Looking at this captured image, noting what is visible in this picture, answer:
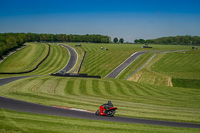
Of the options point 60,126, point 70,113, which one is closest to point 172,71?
point 70,113

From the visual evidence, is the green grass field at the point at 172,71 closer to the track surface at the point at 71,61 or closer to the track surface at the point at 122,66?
the track surface at the point at 122,66

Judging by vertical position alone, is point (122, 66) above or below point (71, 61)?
below

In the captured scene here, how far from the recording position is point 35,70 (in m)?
85.6

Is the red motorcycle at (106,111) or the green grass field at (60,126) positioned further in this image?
the red motorcycle at (106,111)

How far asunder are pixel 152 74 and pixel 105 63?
28.6 metres

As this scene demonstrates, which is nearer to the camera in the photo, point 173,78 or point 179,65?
point 173,78

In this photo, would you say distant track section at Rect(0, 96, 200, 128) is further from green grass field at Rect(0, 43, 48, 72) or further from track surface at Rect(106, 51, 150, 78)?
green grass field at Rect(0, 43, 48, 72)

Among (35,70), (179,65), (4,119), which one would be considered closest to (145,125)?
(4,119)

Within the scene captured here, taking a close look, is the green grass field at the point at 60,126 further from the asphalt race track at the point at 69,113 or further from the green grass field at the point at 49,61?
the green grass field at the point at 49,61

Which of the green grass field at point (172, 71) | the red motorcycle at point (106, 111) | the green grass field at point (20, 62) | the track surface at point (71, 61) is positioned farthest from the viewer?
the green grass field at point (20, 62)

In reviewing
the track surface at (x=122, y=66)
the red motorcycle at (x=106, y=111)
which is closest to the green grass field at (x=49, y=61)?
the track surface at (x=122, y=66)

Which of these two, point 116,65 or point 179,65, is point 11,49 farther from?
point 179,65

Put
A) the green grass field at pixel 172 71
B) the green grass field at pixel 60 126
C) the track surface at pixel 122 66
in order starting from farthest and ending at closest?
the track surface at pixel 122 66, the green grass field at pixel 172 71, the green grass field at pixel 60 126

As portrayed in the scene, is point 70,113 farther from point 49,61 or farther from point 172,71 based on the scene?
point 49,61
